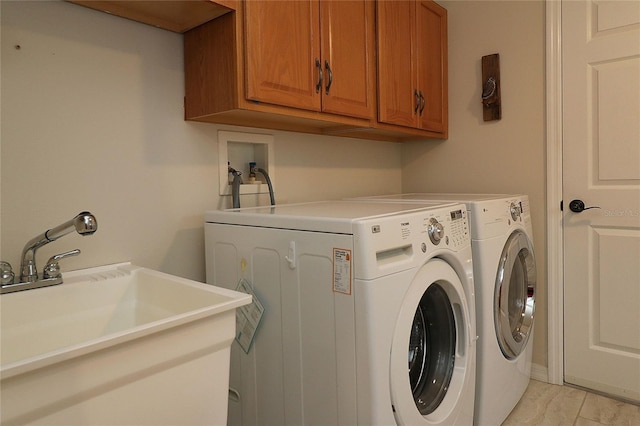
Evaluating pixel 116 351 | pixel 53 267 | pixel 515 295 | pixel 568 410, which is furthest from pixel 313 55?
pixel 568 410

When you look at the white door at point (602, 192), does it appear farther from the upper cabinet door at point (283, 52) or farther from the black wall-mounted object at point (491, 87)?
the upper cabinet door at point (283, 52)

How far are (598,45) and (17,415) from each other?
2.65 metres

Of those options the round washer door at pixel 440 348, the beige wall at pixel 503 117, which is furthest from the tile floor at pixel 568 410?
the round washer door at pixel 440 348

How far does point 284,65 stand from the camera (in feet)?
5.13

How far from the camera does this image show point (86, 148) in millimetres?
1421

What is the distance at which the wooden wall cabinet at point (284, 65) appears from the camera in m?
1.46

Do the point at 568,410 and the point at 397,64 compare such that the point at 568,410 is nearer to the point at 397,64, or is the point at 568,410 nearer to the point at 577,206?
the point at 577,206

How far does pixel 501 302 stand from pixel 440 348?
1.40 feet

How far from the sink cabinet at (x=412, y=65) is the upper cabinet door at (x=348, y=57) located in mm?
73

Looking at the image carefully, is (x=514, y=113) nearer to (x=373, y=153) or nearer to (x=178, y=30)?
(x=373, y=153)

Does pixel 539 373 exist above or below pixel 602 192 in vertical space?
below

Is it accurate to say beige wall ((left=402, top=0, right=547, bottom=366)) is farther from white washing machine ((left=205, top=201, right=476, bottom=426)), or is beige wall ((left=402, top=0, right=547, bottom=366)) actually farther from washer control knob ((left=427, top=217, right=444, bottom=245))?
washer control knob ((left=427, top=217, right=444, bottom=245))

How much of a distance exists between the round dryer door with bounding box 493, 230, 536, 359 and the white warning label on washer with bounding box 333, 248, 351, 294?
89 cm

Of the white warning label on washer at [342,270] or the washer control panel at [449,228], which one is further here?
the washer control panel at [449,228]
